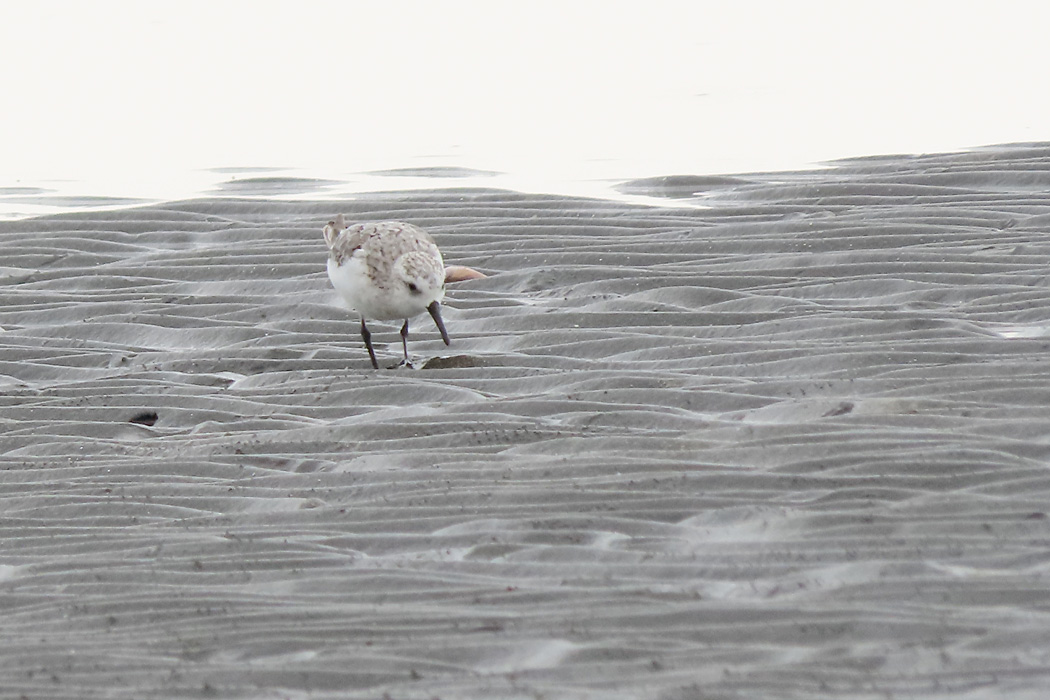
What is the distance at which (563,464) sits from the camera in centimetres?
525

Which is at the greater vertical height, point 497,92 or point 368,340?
point 497,92

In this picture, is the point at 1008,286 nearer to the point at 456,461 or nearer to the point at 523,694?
the point at 456,461

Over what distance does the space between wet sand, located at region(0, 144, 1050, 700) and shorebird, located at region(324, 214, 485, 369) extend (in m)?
0.28

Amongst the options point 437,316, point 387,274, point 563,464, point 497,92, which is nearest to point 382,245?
point 387,274

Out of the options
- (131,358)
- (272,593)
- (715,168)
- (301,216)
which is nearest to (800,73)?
(715,168)

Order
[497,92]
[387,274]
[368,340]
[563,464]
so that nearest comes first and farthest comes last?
[563,464] → [387,274] → [368,340] → [497,92]

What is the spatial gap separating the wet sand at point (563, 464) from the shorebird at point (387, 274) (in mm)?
275

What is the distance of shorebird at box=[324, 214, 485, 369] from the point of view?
710cm

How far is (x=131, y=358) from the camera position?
7.56m

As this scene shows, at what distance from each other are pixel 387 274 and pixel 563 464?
2169mm

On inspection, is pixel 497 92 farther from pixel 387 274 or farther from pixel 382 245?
pixel 387 274

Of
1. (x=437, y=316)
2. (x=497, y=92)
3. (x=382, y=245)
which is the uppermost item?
(x=497, y=92)

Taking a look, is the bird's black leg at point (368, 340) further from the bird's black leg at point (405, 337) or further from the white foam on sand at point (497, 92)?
the white foam on sand at point (497, 92)

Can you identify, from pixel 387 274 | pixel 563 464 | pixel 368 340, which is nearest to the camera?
pixel 563 464
